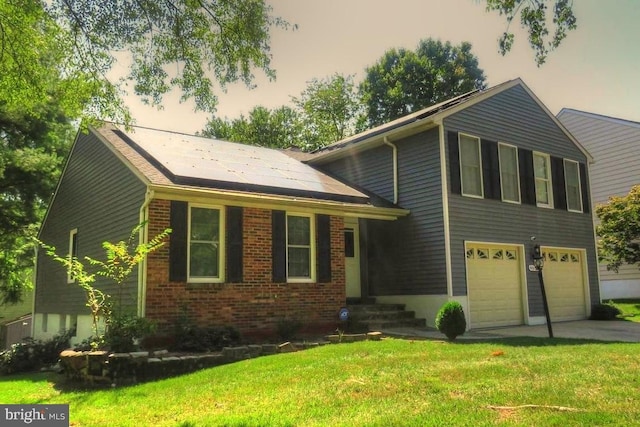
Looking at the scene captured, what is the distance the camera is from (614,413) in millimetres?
4824

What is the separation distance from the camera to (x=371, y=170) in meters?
15.4

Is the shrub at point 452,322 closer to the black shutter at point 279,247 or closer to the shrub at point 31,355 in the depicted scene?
the black shutter at point 279,247

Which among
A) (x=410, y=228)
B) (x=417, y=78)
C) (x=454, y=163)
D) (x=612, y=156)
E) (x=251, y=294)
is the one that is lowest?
(x=251, y=294)

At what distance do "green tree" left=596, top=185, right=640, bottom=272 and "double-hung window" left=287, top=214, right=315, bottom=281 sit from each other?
12284mm

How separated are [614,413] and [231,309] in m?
7.27

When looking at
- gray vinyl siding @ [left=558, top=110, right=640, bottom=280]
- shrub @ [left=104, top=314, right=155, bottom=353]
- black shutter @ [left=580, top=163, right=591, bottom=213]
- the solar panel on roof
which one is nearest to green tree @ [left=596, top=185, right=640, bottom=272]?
gray vinyl siding @ [left=558, top=110, right=640, bottom=280]

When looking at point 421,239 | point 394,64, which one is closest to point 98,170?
point 421,239

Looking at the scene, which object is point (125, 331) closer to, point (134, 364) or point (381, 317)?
point (134, 364)

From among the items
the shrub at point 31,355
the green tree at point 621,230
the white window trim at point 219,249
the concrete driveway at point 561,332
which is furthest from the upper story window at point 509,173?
the shrub at point 31,355

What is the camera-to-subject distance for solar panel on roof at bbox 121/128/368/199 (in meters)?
11.4

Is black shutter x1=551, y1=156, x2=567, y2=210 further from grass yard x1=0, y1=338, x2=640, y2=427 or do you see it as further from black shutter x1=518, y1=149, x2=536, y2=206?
grass yard x1=0, y1=338, x2=640, y2=427

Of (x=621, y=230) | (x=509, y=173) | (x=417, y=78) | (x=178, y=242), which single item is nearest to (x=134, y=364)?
(x=178, y=242)

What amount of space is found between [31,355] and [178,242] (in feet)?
15.5

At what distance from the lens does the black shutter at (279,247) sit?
11.4 meters
